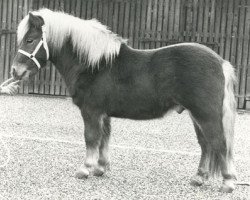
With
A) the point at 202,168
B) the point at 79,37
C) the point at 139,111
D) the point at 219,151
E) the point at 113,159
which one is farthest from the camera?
Answer: the point at 113,159

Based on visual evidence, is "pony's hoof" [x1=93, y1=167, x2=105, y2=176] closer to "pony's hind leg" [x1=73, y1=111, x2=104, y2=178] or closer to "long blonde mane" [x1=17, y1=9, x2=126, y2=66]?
"pony's hind leg" [x1=73, y1=111, x2=104, y2=178]

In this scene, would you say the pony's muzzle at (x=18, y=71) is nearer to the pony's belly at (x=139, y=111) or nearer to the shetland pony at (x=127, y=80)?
the shetland pony at (x=127, y=80)

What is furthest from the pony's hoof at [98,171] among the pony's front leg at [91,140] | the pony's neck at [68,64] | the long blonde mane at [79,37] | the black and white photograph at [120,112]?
the long blonde mane at [79,37]

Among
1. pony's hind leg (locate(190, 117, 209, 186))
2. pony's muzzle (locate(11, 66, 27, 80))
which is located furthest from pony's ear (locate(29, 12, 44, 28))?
pony's hind leg (locate(190, 117, 209, 186))

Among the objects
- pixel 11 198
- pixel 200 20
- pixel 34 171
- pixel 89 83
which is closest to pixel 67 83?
pixel 89 83

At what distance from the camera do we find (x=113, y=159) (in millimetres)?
6875

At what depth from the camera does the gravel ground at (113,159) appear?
Answer: 17.0 ft

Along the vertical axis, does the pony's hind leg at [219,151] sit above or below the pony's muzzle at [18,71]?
below

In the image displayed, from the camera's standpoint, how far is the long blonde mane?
5.77 m

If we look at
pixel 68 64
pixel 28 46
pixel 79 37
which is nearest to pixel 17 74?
pixel 28 46

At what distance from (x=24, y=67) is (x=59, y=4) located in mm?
8871

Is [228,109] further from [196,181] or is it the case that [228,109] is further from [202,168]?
[196,181]

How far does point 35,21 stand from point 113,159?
2.21 meters

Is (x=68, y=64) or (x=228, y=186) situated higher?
(x=68, y=64)
